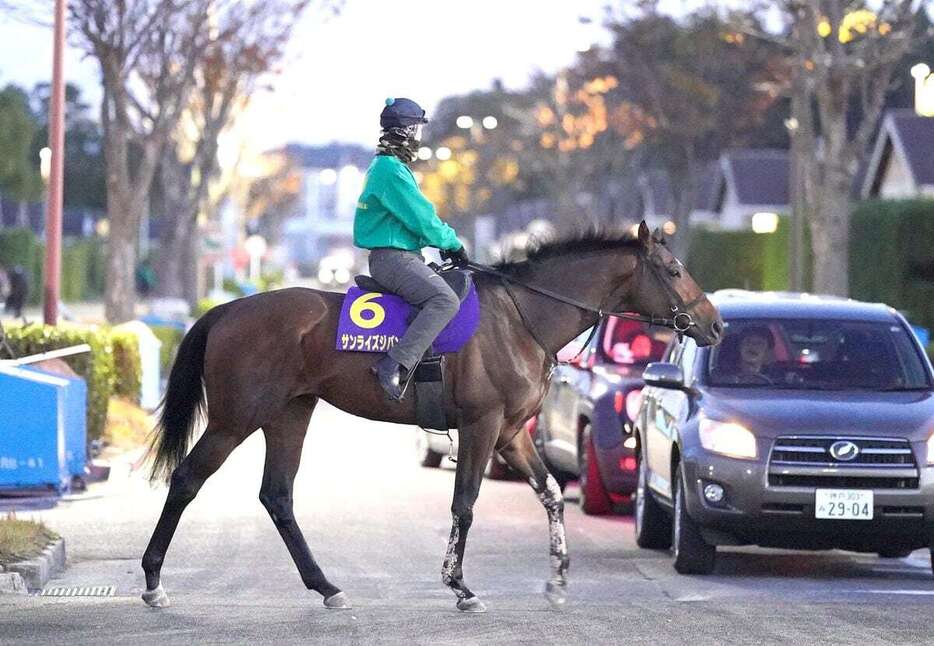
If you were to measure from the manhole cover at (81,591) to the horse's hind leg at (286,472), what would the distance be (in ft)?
3.75

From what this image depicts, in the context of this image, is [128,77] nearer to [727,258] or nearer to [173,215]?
[173,215]

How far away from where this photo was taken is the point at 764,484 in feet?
42.1

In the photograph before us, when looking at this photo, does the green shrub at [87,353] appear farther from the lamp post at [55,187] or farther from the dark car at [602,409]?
the dark car at [602,409]

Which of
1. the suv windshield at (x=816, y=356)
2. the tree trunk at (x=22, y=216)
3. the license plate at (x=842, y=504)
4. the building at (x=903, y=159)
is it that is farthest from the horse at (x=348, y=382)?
the tree trunk at (x=22, y=216)

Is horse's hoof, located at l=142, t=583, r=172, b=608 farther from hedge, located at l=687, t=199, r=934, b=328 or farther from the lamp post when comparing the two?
hedge, located at l=687, t=199, r=934, b=328

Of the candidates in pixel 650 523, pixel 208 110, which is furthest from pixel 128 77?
pixel 650 523

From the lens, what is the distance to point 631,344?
18.4m

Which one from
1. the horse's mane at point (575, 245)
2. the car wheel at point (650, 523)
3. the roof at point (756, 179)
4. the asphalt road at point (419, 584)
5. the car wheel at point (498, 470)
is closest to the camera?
the asphalt road at point (419, 584)

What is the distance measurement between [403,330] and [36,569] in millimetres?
2738

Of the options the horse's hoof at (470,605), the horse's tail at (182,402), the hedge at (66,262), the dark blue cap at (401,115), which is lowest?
the hedge at (66,262)

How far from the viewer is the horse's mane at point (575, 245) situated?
12188 millimetres

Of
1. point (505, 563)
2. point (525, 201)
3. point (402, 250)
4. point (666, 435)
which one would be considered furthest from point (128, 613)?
point (525, 201)

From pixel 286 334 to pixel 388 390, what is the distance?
2.24ft

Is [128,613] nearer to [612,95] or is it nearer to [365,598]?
[365,598]
